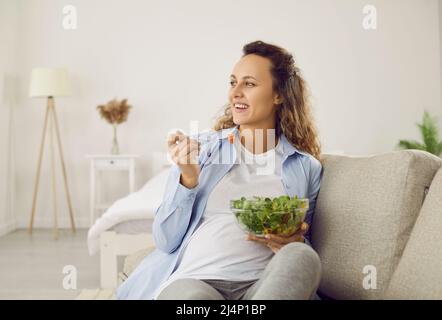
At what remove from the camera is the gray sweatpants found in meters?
1.06

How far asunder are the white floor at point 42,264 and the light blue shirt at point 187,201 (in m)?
1.64

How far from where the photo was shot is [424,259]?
4.19ft

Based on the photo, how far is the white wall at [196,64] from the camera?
18.1ft

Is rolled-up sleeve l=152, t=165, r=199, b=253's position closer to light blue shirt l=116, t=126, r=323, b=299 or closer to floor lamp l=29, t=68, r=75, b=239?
light blue shirt l=116, t=126, r=323, b=299

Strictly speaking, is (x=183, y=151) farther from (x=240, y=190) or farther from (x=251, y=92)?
(x=251, y=92)

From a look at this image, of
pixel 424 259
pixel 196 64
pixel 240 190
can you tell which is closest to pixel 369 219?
pixel 424 259

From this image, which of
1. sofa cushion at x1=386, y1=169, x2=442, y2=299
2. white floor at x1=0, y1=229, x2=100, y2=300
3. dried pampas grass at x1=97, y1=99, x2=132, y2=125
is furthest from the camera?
dried pampas grass at x1=97, y1=99, x2=132, y2=125

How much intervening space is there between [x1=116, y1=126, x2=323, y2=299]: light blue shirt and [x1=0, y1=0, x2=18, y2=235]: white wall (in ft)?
13.5

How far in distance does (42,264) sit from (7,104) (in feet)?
7.31

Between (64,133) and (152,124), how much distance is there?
0.90 m

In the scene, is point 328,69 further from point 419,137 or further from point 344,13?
point 419,137

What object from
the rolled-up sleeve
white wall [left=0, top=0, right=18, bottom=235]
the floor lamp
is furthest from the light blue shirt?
white wall [left=0, top=0, right=18, bottom=235]

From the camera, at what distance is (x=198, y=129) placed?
5.52 m

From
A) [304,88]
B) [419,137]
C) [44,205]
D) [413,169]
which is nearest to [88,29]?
[44,205]
